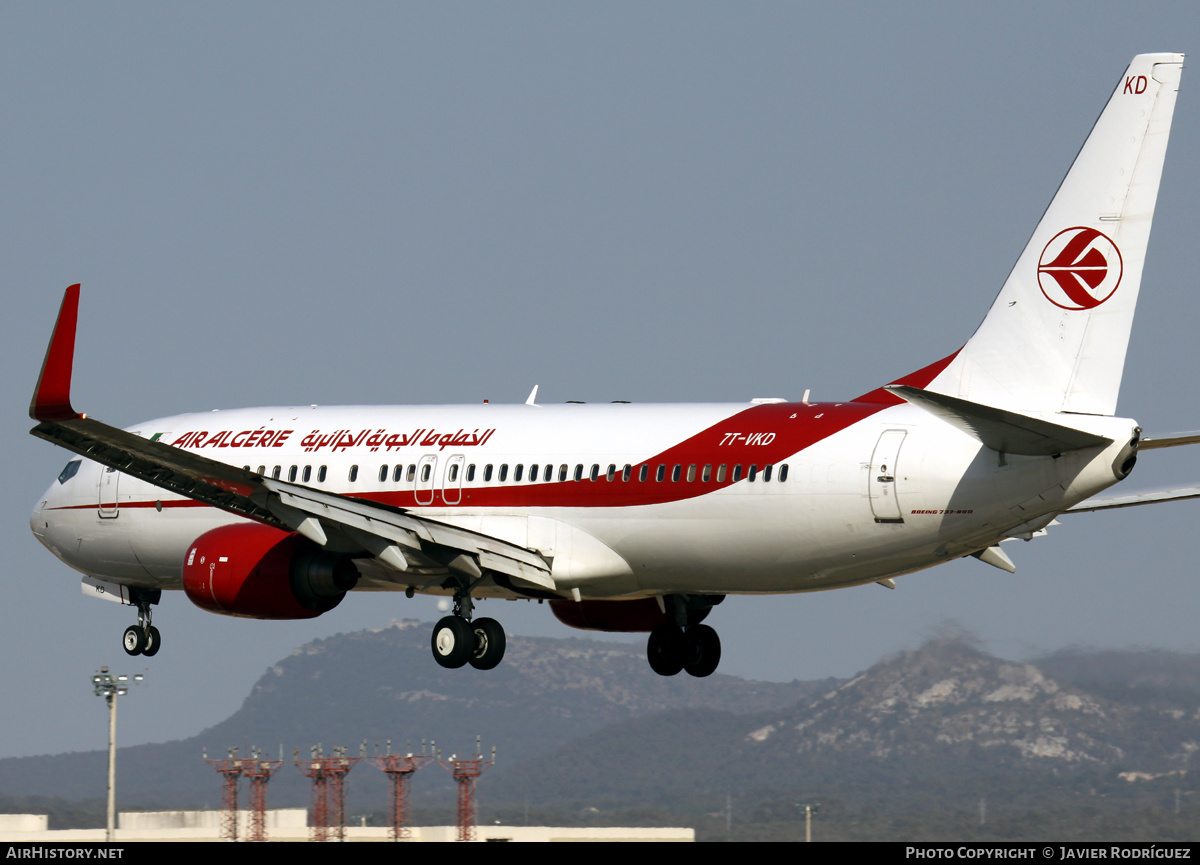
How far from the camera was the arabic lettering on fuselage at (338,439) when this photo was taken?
37312 mm

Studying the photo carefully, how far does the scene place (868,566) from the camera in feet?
106

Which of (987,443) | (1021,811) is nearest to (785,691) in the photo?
(1021,811)

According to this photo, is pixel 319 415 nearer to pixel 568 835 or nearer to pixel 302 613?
pixel 302 613

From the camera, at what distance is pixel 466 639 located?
117 feet

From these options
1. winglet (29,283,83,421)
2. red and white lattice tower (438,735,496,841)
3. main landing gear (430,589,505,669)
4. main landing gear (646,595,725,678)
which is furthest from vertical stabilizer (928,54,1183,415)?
red and white lattice tower (438,735,496,841)

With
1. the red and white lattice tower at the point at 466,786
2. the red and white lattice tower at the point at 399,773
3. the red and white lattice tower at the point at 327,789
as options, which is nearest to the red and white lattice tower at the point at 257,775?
the red and white lattice tower at the point at 327,789

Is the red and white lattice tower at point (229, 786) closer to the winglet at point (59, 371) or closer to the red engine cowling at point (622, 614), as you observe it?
the red engine cowling at point (622, 614)

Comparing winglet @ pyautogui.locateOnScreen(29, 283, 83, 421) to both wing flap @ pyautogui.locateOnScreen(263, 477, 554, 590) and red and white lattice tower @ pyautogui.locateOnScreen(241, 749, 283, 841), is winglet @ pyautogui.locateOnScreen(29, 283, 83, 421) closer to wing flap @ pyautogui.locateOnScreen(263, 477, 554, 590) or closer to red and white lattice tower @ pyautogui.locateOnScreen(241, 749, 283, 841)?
wing flap @ pyautogui.locateOnScreen(263, 477, 554, 590)

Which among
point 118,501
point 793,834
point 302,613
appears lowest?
point 793,834

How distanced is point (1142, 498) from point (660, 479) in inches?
365

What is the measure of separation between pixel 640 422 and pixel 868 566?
5.40m

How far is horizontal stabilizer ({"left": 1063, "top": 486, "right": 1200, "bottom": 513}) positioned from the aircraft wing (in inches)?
405

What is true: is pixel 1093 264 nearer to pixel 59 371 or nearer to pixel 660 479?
pixel 660 479

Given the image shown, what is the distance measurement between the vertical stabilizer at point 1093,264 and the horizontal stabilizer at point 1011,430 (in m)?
1.27
